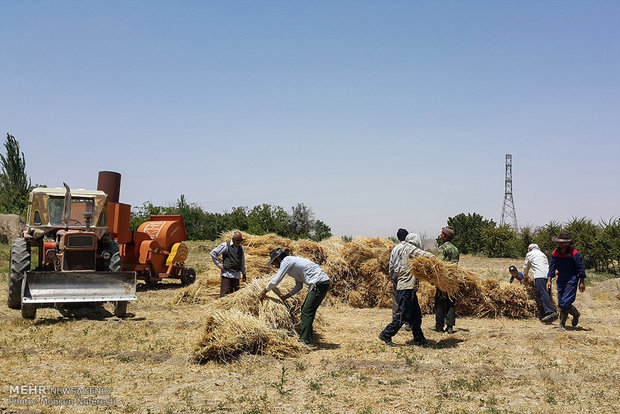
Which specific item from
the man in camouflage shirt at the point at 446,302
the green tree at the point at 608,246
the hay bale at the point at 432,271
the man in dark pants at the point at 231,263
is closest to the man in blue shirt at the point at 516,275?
the man in camouflage shirt at the point at 446,302

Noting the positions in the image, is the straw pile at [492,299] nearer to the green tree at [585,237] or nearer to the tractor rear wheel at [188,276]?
the tractor rear wheel at [188,276]

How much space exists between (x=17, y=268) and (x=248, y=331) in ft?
18.4

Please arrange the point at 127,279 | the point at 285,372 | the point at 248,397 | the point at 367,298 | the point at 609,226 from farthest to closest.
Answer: the point at 609,226 → the point at 367,298 → the point at 127,279 → the point at 285,372 → the point at 248,397

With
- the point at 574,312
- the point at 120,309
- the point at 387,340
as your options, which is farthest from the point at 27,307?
the point at 574,312

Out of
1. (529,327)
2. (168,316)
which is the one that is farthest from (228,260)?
(529,327)

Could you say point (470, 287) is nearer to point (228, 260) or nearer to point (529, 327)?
point (529, 327)

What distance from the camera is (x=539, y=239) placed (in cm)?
3328

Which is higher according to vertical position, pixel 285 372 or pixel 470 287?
pixel 470 287

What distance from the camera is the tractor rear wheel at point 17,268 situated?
10.2 m

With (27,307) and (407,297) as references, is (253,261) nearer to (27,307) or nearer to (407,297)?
(27,307)

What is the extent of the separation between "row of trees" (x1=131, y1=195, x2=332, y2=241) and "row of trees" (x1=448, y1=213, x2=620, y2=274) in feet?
38.6

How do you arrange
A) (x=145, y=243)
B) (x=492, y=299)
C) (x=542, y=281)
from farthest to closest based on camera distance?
(x=145, y=243), (x=492, y=299), (x=542, y=281)

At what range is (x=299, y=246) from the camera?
14391 mm

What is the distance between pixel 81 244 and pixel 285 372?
572cm
